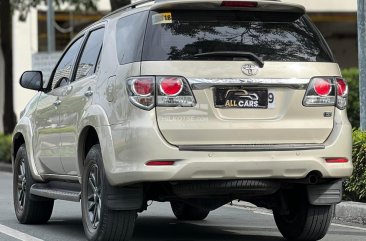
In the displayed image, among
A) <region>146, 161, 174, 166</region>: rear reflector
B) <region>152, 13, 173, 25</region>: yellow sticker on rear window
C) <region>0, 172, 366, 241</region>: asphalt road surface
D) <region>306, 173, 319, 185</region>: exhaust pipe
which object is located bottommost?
<region>0, 172, 366, 241</region>: asphalt road surface

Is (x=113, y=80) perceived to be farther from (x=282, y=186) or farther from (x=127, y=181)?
(x=282, y=186)

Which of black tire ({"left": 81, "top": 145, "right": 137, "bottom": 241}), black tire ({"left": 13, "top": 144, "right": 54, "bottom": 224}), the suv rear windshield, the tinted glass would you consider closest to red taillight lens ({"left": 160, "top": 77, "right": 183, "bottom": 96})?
the suv rear windshield

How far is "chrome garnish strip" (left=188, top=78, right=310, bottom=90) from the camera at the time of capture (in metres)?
6.67

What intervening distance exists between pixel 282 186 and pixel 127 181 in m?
1.30

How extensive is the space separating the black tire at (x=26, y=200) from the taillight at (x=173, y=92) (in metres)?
2.94

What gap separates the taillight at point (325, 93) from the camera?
22.7 feet

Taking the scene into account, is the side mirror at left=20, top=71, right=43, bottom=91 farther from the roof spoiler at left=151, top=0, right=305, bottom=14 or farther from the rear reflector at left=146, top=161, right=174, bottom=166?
the rear reflector at left=146, top=161, right=174, bottom=166

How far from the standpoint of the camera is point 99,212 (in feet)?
23.3

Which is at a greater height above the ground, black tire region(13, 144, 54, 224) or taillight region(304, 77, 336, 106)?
taillight region(304, 77, 336, 106)

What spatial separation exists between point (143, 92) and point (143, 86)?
0.15ft

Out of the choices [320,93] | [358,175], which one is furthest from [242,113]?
[358,175]

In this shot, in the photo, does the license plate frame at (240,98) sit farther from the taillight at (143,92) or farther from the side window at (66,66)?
the side window at (66,66)

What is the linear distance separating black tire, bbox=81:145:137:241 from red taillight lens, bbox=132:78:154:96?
29.2 inches

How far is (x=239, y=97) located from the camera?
6.77 meters
